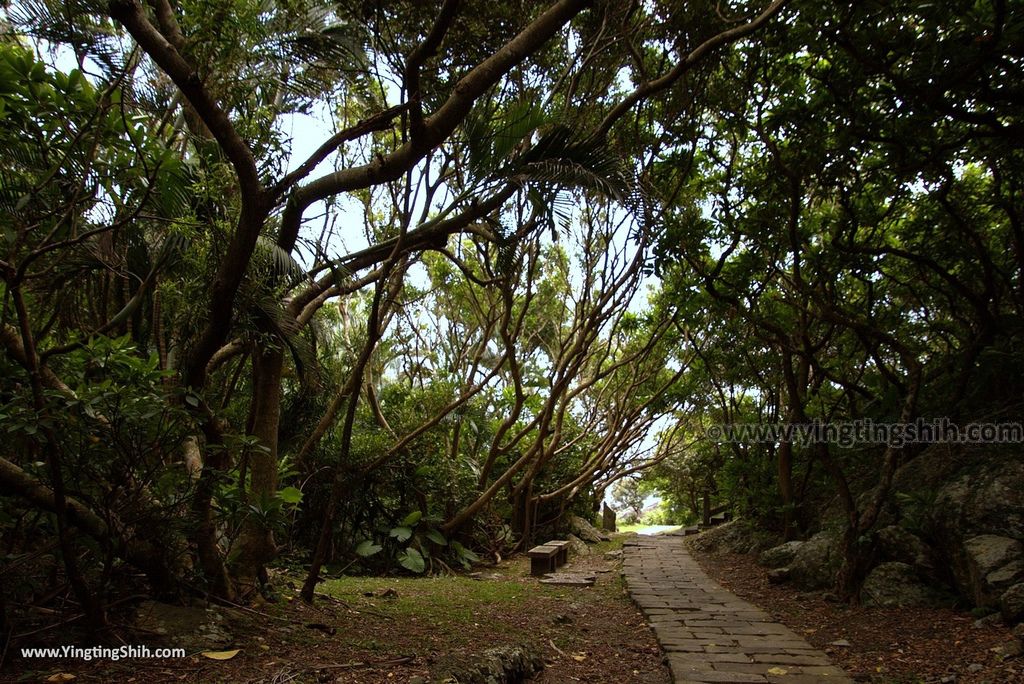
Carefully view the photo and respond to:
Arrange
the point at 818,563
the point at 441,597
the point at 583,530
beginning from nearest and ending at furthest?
the point at 441,597 < the point at 818,563 < the point at 583,530

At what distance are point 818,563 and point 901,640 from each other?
2512 millimetres

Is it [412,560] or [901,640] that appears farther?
[412,560]

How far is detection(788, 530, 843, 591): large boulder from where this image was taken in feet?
22.0

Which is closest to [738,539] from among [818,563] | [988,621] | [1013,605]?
[818,563]

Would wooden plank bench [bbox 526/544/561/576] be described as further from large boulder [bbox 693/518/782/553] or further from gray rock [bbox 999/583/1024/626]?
gray rock [bbox 999/583/1024/626]

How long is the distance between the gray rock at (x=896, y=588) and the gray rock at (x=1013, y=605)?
43.8 inches

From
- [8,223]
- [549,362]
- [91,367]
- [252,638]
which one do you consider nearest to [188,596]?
[252,638]

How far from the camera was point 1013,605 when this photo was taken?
406 centimetres

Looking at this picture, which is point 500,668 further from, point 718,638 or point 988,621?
point 988,621

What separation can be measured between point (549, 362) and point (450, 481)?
19.5ft

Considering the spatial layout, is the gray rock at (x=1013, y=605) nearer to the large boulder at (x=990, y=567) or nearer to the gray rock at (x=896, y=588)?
the large boulder at (x=990, y=567)

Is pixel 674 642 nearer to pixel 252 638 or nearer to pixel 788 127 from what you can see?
pixel 252 638

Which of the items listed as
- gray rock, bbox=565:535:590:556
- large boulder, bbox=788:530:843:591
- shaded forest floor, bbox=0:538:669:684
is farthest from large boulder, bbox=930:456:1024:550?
gray rock, bbox=565:535:590:556

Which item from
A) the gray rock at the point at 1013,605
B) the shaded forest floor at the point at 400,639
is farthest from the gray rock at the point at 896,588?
the shaded forest floor at the point at 400,639
